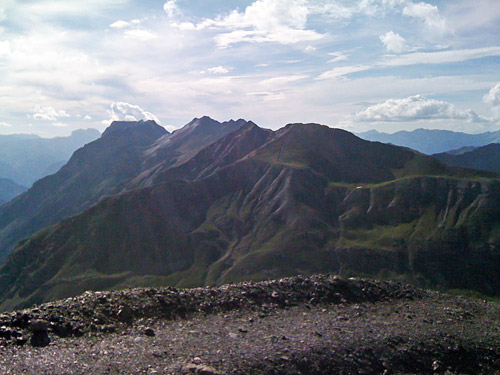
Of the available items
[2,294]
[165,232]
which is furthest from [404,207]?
[2,294]

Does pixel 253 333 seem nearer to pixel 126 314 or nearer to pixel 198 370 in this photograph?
pixel 198 370

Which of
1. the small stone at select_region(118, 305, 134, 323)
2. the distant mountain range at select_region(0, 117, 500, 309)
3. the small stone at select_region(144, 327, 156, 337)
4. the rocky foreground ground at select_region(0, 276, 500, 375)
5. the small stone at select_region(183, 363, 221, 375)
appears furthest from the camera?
the distant mountain range at select_region(0, 117, 500, 309)

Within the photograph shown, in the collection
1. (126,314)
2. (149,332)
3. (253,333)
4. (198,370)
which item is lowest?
(253,333)

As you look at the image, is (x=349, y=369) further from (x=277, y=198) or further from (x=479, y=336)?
(x=277, y=198)

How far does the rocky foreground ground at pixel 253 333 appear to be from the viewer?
15352 millimetres

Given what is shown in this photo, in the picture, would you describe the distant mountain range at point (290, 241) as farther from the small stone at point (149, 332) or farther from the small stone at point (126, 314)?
the small stone at point (149, 332)

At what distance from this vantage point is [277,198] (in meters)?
191

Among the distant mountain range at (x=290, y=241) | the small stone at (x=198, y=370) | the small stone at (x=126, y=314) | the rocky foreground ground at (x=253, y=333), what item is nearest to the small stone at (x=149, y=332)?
the rocky foreground ground at (x=253, y=333)

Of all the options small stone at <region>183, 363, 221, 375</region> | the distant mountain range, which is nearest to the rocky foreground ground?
small stone at <region>183, 363, 221, 375</region>

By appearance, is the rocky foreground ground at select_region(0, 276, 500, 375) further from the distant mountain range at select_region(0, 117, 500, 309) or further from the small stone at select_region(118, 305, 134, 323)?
the distant mountain range at select_region(0, 117, 500, 309)

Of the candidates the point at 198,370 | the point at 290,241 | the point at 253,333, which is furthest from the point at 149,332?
the point at 290,241

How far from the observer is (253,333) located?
19.1 m

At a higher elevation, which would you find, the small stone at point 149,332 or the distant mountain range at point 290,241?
the small stone at point 149,332

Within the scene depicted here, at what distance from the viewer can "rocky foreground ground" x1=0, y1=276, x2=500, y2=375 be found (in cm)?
1535
